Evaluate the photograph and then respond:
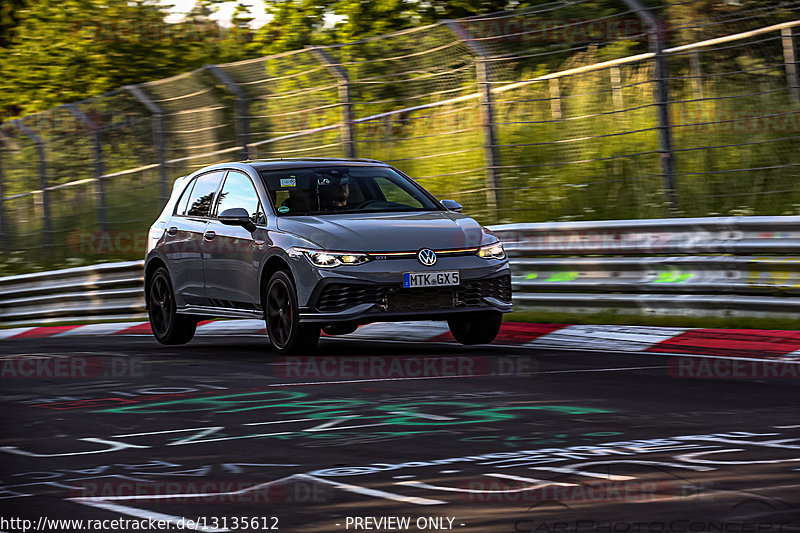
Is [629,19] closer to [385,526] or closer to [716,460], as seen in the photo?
[716,460]

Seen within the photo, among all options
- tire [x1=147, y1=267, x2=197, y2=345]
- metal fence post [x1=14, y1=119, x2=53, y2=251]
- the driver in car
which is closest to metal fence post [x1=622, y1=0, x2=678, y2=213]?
the driver in car

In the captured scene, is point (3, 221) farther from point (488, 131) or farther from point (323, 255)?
point (323, 255)

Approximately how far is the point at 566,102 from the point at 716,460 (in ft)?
37.1

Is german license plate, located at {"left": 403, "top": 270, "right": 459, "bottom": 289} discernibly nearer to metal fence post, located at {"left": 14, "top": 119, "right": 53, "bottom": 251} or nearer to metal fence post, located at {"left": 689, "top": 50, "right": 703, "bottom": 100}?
metal fence post, located at {"left": 689, "top": 50, "right": 703, "bottom": 100}

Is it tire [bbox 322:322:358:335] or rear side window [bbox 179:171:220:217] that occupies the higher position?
rear side window [bbox 179:171:220:217]

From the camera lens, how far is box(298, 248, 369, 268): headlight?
10812mm

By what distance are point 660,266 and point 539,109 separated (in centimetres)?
576

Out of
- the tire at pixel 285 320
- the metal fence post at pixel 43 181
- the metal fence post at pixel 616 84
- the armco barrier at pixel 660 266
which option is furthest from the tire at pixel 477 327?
the metal fence post at pixel 43 181

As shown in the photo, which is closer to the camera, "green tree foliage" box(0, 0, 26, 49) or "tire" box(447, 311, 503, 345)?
"tire" box(447, 311, 503, 345)

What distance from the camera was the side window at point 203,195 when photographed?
1300 cm

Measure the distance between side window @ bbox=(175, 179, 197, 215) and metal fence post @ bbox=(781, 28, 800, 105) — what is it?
6.35m

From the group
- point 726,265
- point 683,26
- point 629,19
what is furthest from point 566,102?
point 726,265

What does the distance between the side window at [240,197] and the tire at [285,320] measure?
65cm

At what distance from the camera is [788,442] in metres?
6.43
